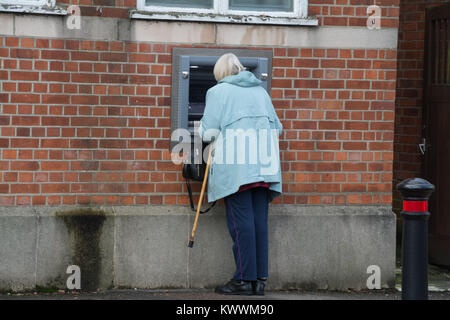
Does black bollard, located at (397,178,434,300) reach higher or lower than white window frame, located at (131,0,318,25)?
lower

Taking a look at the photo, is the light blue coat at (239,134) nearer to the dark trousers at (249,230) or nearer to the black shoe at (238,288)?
the dark trousers at (249,230)

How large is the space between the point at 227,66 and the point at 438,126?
2.80 metres

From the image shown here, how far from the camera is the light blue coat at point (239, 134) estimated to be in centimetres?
577

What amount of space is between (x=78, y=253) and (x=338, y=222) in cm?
209

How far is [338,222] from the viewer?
253 inches

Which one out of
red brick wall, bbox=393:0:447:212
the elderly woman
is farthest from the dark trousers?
red brick wall, bbox=393:0:447:212

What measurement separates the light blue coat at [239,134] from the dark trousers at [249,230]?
14 centimetres

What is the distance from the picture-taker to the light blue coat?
5.77 metres

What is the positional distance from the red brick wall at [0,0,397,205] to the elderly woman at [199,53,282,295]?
505mm

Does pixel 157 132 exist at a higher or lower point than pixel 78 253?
higher

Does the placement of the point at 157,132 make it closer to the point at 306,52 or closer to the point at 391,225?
the point at 306,52

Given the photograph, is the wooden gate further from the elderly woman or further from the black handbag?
the black handbag

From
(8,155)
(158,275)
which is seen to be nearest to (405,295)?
(158,275)

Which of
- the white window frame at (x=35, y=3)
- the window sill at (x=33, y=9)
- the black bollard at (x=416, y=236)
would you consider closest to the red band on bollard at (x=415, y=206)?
the black bollard at (x=416, y=236)
